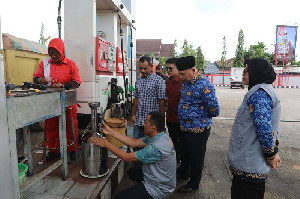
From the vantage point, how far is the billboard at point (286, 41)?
2914cm

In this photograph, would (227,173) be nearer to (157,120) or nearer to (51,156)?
(157,120)

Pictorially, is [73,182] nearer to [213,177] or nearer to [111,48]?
[213,177]

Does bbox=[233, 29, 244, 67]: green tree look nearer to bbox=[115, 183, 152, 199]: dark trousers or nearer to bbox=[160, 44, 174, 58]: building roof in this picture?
bbox=[160, 44, 174, 58]: building roof

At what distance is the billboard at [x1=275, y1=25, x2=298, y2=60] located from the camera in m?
29.1

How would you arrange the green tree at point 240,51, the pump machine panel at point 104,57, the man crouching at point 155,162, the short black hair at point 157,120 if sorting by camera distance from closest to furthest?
the man crouching at point 155,162 → the short black hair at point 157,120 → the pump machine panel at point 104,57 → the green tree at point 240,51

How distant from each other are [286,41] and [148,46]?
74.9 feet

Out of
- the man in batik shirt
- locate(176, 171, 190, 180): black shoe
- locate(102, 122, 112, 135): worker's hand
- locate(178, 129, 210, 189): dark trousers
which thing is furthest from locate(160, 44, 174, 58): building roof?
locate(102, 122, 112, 135): worker's hand

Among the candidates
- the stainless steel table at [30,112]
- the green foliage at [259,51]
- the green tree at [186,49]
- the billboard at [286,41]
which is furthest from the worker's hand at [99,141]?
the green foliage at [259,51]

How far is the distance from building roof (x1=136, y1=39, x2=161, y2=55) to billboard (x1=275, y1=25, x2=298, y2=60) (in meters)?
18.8


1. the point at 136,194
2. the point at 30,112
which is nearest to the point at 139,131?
the point at 136,194

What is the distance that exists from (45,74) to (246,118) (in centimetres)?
272

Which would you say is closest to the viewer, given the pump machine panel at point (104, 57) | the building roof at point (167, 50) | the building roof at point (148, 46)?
the pump machine panel at point (104, 57)

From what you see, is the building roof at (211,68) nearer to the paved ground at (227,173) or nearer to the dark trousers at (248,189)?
the paved ground at (227,173)

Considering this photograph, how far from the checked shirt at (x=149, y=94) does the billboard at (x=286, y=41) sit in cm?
3160
